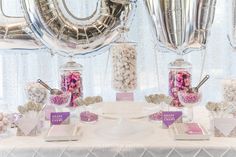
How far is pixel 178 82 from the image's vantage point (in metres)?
1.43

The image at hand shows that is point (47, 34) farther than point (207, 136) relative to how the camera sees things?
Yes

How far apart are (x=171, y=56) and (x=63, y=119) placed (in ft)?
4.14

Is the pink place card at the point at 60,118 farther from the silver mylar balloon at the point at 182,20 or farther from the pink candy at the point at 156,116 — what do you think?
the silver mylar balloon at the point at 182,20

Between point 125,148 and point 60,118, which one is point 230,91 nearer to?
point 125,148

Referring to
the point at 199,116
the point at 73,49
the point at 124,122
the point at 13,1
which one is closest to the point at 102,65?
the point at 13,1

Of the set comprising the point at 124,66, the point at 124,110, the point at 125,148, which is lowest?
the point at 125,148

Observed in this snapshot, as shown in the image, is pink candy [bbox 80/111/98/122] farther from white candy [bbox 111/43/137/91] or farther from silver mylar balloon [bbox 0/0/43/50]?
silver mylar balloon [bbox 0/0/43/50]

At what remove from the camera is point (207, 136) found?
1114 mm

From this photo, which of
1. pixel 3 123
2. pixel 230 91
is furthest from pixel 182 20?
pixel 3 123

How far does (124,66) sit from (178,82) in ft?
0.76

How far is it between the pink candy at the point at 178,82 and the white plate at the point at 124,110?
0.61 feet

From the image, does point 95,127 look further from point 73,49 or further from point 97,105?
point 73,49

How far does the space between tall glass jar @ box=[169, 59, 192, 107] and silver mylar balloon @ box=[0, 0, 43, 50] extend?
1.93ft

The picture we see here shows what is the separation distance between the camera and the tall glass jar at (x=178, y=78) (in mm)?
1428
